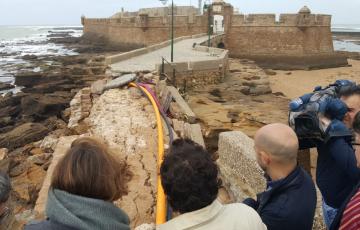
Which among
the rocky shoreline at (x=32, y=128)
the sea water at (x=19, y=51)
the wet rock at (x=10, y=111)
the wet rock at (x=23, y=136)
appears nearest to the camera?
the rocky shoreline at (x=32, y=128)

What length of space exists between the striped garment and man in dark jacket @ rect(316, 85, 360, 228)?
0.32m

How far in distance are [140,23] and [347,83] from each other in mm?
29335

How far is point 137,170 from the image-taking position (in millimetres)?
4902

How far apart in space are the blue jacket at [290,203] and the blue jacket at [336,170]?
0.33 meters

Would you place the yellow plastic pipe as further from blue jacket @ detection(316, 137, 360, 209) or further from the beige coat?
blue jacket @ detection(316, 137, 360, 209)

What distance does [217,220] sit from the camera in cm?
186

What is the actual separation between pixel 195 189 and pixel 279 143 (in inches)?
24.4

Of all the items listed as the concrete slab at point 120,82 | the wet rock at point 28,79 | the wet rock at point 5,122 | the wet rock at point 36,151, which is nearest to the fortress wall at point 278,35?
the wet rock at point 28,79

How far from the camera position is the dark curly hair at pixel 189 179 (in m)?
1.85

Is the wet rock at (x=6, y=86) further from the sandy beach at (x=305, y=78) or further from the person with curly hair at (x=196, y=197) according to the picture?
the person with curly hair at (x=196, y=197)

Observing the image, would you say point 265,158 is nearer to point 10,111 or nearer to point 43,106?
point 43,106

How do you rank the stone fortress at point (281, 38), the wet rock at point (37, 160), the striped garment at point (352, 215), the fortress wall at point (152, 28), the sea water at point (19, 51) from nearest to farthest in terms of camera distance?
the striped garment at point (352, 215) < the wet rock at point (37, 160) < the sea water at point (19, 51) < the stone fortress at point (281, 38) < the fortress wall at point (152, 28)

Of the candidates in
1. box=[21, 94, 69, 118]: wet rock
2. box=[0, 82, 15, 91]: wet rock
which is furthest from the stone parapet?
box=[21, 94, 69, 118]: wet rock

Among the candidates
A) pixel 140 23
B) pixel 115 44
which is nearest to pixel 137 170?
pixel 140 23
